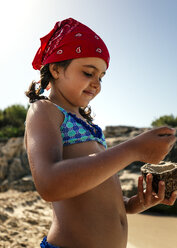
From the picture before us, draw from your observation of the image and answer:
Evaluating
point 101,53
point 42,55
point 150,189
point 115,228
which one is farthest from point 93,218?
point 42,55

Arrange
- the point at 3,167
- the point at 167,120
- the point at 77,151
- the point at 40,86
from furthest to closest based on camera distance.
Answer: the point at 167,120 < the point at 3,167 < the point at 40,86 < the point at 77,151

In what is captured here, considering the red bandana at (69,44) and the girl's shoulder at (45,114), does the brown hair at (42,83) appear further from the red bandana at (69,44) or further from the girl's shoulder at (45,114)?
the girl's shoulder at (45,114)

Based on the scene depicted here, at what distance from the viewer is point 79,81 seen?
5.17 ft

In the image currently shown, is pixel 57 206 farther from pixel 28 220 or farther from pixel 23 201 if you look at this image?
pixel 23 201

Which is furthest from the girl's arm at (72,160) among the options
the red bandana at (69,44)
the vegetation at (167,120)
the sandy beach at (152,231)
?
the vegetation at (167,120)

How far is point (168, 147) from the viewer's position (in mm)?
1216

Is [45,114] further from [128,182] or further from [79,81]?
[128,182]

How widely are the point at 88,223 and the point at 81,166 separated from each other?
43 centimetres

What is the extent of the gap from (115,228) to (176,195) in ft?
1.55

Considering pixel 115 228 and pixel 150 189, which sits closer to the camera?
pixel 115 228

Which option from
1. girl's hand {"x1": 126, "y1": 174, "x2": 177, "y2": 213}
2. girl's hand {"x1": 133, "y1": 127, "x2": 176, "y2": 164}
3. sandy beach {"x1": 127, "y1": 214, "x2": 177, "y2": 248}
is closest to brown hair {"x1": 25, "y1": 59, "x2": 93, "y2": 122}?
girl's hand {"x1": 133, "y1": 127, "x2": 176, "y2": 164}

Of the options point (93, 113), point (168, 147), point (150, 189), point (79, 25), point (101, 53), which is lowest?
point (150, 189)

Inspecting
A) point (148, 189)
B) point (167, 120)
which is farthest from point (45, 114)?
point (167, 120)

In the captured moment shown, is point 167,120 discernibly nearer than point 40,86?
No
